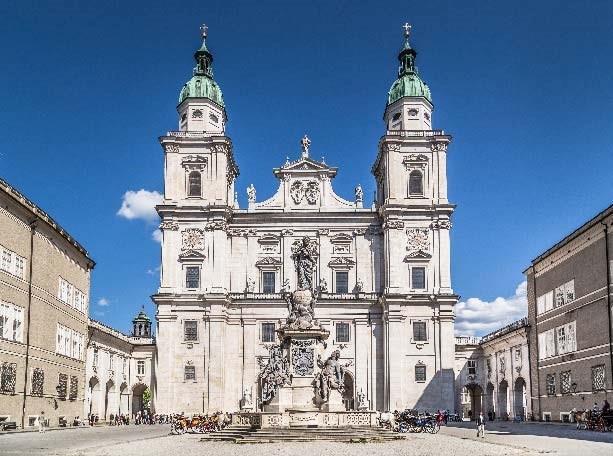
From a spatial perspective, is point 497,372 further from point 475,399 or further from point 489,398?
point 475,399

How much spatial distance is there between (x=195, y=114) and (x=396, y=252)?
22.2 meters

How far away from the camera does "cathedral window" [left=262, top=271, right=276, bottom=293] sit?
73.8 meters

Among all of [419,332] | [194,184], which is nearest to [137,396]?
[194,184]

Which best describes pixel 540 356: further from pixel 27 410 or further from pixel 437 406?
pixel 27 410

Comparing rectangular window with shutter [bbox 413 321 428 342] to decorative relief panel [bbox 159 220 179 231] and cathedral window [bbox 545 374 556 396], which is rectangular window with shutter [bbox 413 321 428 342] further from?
decorative relief panel [bbox 159 220 179 231]

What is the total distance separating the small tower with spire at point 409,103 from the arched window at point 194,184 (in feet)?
60.4

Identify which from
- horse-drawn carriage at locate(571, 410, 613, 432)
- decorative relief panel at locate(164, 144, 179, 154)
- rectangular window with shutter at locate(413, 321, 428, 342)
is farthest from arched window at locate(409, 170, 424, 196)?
horse-drawn carriage at locate(571, 410, 613, 432)

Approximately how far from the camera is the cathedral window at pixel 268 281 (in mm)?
73750

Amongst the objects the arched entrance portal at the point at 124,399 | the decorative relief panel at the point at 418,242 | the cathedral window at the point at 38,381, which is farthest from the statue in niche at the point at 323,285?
the cathedral window at the point at 38,381

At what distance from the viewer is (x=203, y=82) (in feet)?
256

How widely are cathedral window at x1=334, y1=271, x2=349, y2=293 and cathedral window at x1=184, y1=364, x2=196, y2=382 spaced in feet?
46.4

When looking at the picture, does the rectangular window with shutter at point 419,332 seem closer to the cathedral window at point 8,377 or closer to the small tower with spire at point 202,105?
the small tower with spire at point 202,105

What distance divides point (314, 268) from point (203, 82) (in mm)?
21960

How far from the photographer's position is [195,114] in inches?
3017
